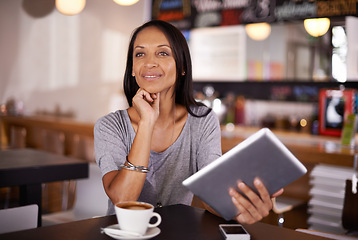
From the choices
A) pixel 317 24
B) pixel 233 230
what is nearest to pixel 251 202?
pixel 233 230

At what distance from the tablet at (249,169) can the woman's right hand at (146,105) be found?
1.60ft

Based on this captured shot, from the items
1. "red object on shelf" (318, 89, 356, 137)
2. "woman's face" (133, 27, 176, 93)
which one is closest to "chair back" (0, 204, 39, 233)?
"woman's face" (133, 27, 176, 93)

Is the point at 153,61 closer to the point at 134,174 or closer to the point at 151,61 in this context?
the point at 151,61

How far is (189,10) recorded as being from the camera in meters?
5.32

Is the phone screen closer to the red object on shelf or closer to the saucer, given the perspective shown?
the saucer

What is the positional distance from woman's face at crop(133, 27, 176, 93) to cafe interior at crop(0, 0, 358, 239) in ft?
5.62

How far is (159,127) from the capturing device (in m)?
1.78

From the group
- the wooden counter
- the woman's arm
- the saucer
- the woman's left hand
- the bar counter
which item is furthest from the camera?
the wooden counter

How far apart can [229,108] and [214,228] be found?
408cm

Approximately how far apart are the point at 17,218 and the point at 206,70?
4923 millimetres

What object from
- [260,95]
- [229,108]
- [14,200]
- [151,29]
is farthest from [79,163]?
[260,95]

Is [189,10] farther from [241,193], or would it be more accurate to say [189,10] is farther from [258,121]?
[241,193]

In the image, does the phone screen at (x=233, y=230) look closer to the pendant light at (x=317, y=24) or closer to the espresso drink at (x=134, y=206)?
the espresso drink at (x=134, y=206)

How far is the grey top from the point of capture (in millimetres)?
1610
